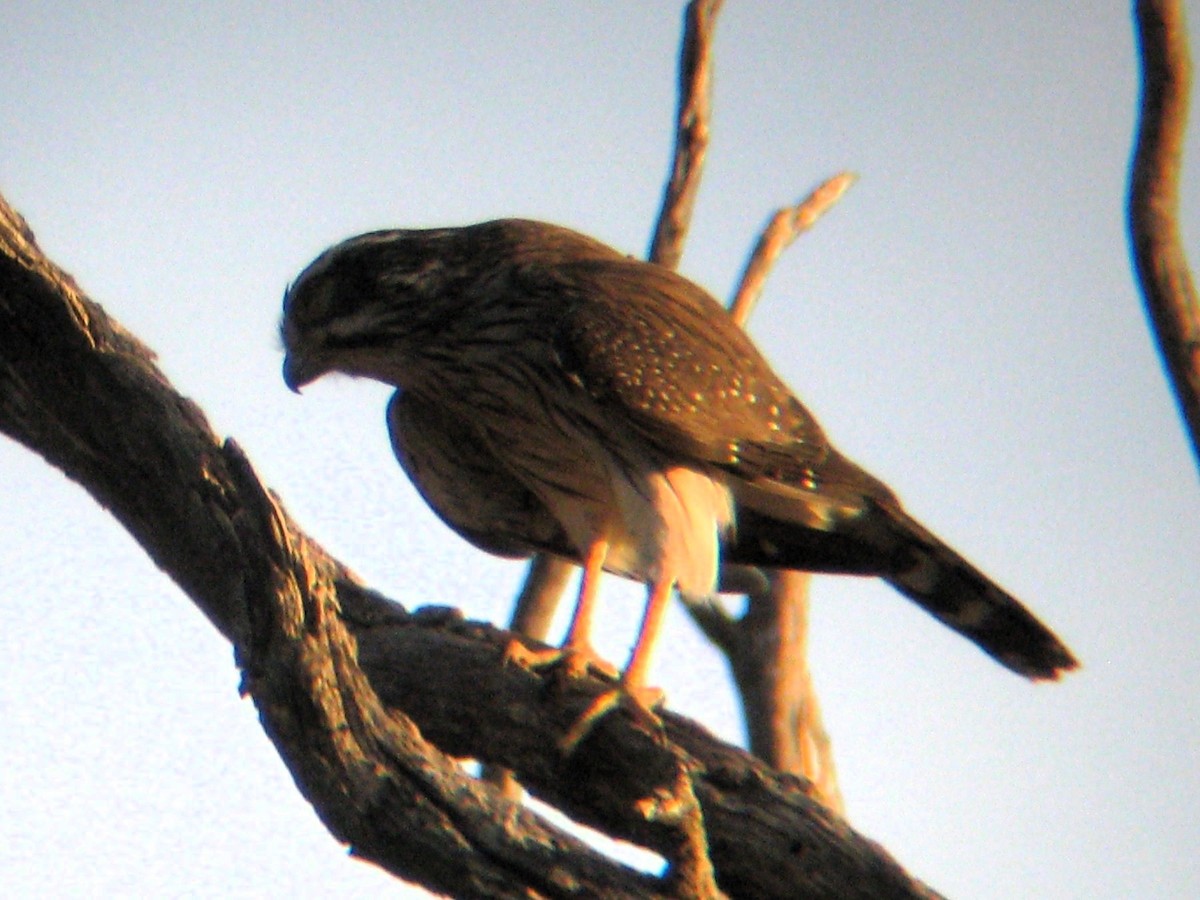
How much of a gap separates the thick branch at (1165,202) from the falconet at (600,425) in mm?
1210

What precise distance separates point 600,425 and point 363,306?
1053 millimetres

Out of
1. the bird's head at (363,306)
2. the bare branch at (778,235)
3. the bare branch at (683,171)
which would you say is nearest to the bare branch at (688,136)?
the bare branch at (683,171)

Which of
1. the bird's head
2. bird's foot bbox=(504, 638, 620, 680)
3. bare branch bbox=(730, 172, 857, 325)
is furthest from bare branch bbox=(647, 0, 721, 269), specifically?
bird's foot bbox=(504, 638, 620, 680)

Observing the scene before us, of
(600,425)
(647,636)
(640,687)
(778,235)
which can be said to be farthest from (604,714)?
(778,235)

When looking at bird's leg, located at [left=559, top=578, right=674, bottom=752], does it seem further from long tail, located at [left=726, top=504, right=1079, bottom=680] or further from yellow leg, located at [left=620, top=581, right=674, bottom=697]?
long tail, located at [left=726, top=504, right=1079, bottom=680]

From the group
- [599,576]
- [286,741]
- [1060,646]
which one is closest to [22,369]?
[286,741]

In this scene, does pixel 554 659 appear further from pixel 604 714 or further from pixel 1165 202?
pixel 1165 202

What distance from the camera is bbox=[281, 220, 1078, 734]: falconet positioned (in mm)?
5508

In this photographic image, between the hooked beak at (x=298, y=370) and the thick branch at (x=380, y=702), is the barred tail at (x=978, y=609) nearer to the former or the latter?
the thick branch at (x=380, y=702)

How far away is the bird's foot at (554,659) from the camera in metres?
5.08

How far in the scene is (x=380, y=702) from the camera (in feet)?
13.0

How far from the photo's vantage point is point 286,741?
12.5 ft

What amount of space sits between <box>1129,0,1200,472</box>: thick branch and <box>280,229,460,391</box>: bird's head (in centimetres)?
261

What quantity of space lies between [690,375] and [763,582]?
107cm
